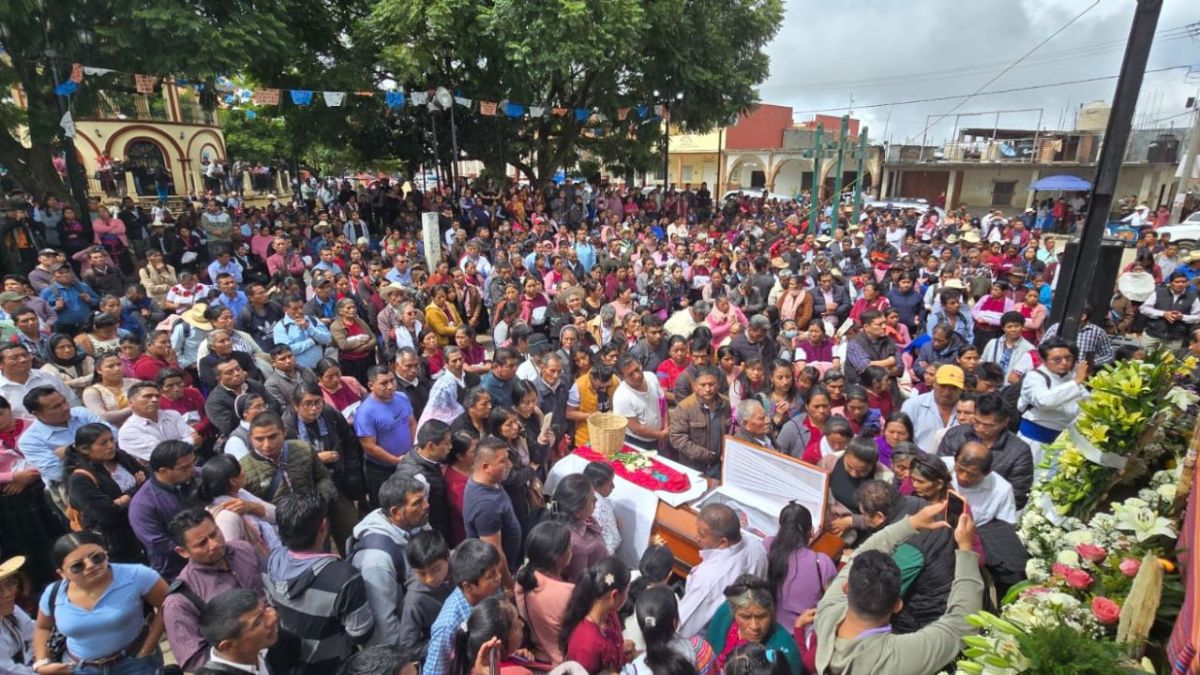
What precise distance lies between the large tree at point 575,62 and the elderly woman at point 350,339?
32.3 feet

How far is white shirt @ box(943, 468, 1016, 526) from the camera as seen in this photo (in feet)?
11.8

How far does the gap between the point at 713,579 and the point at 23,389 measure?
521 cm

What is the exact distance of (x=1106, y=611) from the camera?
2240 millimetres

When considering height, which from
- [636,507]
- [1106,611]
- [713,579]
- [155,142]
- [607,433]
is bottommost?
[636,507]

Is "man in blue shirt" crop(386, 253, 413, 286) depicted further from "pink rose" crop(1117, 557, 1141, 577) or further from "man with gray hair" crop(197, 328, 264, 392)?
"pink rose" crop(1117, 557, 1141, 577)

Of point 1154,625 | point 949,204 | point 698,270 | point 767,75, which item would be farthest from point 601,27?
point 949,204

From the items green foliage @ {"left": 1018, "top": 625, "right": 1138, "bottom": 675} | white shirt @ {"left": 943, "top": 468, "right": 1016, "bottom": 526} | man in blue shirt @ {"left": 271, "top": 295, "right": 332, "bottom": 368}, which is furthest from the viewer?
man in blue shirt @ {"left": 271, "top": 295, "right": 332, "bottom": 368}

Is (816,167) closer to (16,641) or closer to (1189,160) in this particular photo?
(1189,160)

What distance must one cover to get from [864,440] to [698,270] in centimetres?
715

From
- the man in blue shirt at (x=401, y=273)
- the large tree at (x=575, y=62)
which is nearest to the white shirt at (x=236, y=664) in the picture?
the man in blue shirt at (x=401, y=273)

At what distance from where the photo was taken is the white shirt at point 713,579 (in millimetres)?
3297

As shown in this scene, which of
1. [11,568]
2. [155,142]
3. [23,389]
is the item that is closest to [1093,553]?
[11,568]

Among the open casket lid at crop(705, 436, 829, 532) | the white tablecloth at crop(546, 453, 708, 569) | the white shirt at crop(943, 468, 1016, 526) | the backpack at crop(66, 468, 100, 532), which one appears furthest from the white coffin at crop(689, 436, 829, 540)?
the backpack at crop(66, 468, 100, 532)

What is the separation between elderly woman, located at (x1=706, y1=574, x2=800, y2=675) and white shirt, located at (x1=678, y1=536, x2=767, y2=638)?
0.23m
